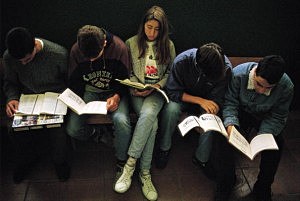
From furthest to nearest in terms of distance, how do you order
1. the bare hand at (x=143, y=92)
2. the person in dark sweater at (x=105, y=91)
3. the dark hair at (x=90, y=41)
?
1. the bare hand at (x=143, y=92)
2. the person in dark sweater at (x=105, y=91)
3. the dark hair at (x=90, y=41)

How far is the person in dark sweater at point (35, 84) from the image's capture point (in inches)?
105

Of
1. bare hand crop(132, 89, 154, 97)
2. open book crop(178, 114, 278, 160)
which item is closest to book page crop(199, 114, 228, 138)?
open book crop(178, 114, 278, 160)

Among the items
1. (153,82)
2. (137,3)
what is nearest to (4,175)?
(153,82)

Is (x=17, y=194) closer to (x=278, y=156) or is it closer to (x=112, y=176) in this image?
(x=112, y=176)

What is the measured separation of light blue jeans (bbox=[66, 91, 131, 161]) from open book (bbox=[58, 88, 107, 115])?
142 millimetres

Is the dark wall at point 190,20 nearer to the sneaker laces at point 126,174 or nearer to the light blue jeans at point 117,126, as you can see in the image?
the light blue jeans at point 117,126

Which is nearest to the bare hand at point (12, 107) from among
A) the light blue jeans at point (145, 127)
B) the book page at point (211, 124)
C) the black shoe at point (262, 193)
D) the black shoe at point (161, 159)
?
the light blue jeans at point (145, 127)

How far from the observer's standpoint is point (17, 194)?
108 inches

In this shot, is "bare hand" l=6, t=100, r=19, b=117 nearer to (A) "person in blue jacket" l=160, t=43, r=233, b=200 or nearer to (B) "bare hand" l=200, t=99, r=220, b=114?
(A) "person in blue jacket" l=160, t=43, r=233, b=200

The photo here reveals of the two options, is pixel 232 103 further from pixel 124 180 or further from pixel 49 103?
pixel 49 103

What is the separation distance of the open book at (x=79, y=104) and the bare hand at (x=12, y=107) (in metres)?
0.43

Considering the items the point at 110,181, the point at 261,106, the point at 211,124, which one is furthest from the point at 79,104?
the point at 261,106

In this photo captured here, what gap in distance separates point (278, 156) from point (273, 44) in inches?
47.1

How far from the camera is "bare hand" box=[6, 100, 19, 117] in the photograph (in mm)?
2670
